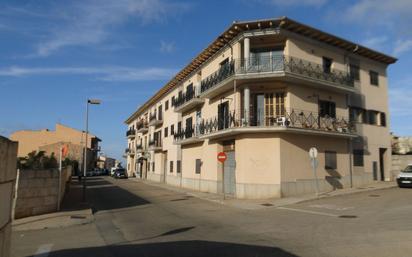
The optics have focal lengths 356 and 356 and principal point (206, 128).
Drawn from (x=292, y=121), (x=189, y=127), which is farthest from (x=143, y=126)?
(x=292, y=121)

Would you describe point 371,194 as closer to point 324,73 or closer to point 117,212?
point 324,73

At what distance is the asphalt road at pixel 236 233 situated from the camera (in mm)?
8242

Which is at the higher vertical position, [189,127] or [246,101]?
[246,101]

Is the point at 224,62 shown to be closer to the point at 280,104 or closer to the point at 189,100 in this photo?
the point at 280,104

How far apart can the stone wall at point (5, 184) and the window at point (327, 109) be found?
69.2ft

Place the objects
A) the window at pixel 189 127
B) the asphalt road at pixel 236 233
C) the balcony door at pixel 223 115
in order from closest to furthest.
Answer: the asphalt road at pixel 236 233 → the balcony door at pixel 223 115 → the window at pixel 189 127

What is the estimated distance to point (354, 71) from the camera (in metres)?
26.5

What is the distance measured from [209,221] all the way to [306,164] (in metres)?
11.0

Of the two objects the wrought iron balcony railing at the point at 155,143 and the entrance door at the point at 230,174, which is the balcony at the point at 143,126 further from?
the entrance door at the point at 230,174

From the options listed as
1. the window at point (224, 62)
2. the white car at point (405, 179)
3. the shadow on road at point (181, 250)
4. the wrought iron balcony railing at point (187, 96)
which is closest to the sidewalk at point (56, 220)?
the shadow on road at point (181, 250)

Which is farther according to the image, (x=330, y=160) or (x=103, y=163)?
(x=103, y=163)

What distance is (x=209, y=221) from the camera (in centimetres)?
1305

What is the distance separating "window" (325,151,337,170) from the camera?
76.0 ft

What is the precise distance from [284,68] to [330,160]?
7046 millimetres
